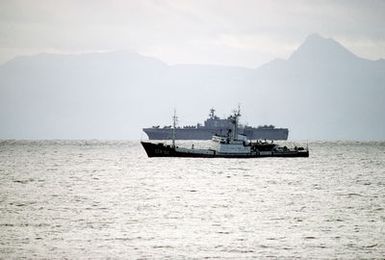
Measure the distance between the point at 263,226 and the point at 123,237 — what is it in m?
10.1

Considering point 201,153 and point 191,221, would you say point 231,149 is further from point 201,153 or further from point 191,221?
point 191,221

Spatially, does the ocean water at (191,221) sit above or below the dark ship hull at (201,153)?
below

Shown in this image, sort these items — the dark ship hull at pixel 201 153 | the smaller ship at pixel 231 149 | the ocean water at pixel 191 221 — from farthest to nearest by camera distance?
the dark ship hull at pixel 201 153, the smaller ship at pixel 231 149, the ocean water at pixel 191 221

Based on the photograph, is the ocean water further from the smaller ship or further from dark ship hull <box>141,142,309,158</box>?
dark ship hull <box>141,142,309,158</box>

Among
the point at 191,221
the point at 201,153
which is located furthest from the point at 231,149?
the point at 191,221

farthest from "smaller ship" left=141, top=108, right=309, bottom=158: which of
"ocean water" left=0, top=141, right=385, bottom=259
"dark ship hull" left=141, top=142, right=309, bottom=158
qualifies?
"ocean water" left=0, top=141, right=385, bottom=259

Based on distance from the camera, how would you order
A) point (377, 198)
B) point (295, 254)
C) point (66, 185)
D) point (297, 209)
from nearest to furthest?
1. point (295, 254)
2. point (297, 209)
3. point (377, 198)
4. point (66, 185)

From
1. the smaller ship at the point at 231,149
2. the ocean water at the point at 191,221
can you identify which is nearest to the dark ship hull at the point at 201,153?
the smaller ship at the point at 231,149

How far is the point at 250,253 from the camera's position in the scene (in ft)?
109

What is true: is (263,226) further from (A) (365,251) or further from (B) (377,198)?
(B) (377,198)

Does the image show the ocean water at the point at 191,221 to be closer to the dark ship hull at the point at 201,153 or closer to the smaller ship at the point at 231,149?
the smaller ship at the point at 231,149

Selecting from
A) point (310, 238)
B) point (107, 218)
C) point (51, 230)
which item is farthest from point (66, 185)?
point (310, 238)

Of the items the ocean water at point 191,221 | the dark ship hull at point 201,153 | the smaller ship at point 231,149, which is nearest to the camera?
the ocean water at point 191,221

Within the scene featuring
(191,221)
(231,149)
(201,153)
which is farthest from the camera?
(201,153)
